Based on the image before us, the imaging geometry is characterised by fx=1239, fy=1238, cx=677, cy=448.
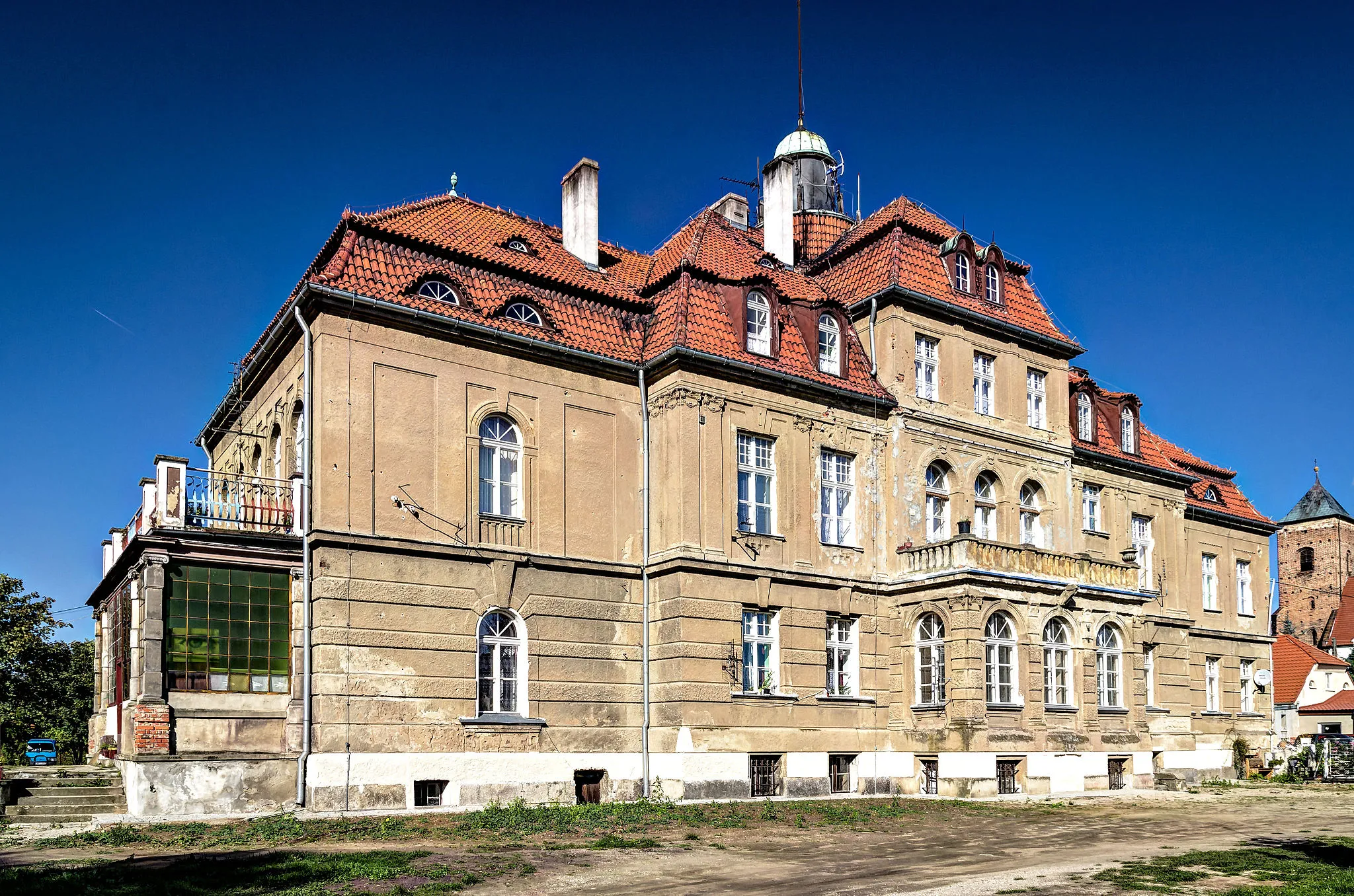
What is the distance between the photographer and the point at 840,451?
28.5m

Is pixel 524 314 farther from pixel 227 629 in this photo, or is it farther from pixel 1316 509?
pixel 1316 509

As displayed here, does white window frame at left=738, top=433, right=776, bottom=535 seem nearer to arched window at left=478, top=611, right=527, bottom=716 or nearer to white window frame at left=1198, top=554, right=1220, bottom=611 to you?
arched window at left=478, top=611, right=527, bottom=716

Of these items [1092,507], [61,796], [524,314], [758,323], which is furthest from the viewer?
[1092,507]

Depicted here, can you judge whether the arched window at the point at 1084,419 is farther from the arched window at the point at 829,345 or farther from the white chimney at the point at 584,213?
the white chimney at the point at 584,213

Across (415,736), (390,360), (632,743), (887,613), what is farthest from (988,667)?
(390,360)

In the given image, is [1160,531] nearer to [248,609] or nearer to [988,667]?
[988,667]

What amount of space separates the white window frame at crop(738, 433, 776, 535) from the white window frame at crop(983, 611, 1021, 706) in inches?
215

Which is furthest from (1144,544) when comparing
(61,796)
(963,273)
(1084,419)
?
(61,796)

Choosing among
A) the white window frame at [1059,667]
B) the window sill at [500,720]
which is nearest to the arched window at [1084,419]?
the white window frame at [1059,667]

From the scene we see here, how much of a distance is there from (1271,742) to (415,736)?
30.6m

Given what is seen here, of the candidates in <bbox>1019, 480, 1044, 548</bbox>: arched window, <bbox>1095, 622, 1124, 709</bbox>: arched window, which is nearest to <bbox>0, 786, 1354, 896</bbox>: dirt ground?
<bbox>1095, 622, 1124, 709</bbox>: arched window

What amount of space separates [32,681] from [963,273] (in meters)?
37.2

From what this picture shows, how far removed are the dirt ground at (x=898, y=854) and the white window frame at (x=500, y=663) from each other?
5667 mm

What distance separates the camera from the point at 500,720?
23.6 metres
